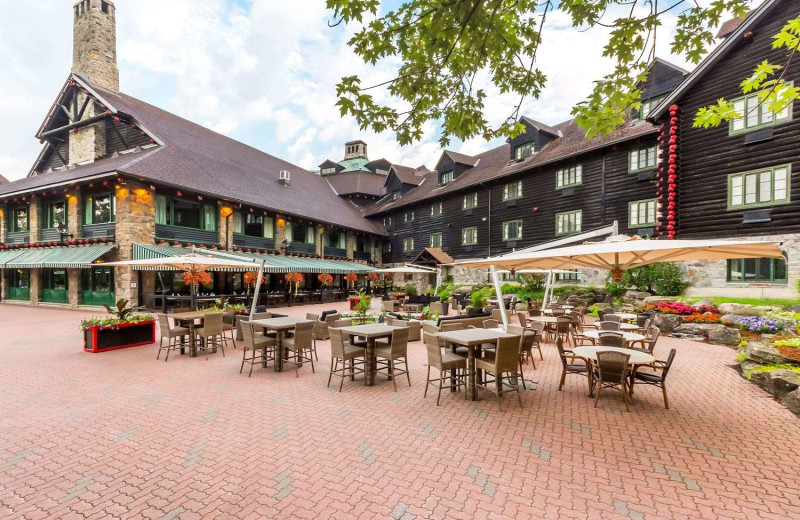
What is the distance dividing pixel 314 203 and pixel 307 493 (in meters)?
26.1

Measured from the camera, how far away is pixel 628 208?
17094mm

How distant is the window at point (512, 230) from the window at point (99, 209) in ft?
70.6

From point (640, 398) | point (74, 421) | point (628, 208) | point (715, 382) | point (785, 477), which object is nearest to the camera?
point (785, 477)

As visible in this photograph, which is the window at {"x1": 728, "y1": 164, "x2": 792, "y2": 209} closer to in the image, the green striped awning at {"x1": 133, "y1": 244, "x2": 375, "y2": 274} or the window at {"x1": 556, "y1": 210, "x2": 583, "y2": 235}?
the window at {"x1": 556, "y1": 210, "x2": 583, "y2": 235}

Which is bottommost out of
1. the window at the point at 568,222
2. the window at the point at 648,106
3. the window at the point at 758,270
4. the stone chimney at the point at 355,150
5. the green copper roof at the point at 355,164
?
the window at the point at 758,270

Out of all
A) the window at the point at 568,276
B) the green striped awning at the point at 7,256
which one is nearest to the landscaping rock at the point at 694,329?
the window at the point at 568,276

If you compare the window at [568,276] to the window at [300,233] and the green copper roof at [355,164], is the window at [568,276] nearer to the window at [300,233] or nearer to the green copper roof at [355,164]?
the window at [300,233]

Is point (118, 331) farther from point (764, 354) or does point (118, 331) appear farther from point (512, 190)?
point (512, 190)

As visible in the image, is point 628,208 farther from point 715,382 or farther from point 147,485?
point 147,485

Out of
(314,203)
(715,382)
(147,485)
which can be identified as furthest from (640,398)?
(314,203)

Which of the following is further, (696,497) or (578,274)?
(578,274)

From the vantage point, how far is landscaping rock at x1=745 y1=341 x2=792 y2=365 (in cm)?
677

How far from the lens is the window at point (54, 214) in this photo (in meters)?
19.3

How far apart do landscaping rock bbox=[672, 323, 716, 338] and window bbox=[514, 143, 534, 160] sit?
14.3 metres
